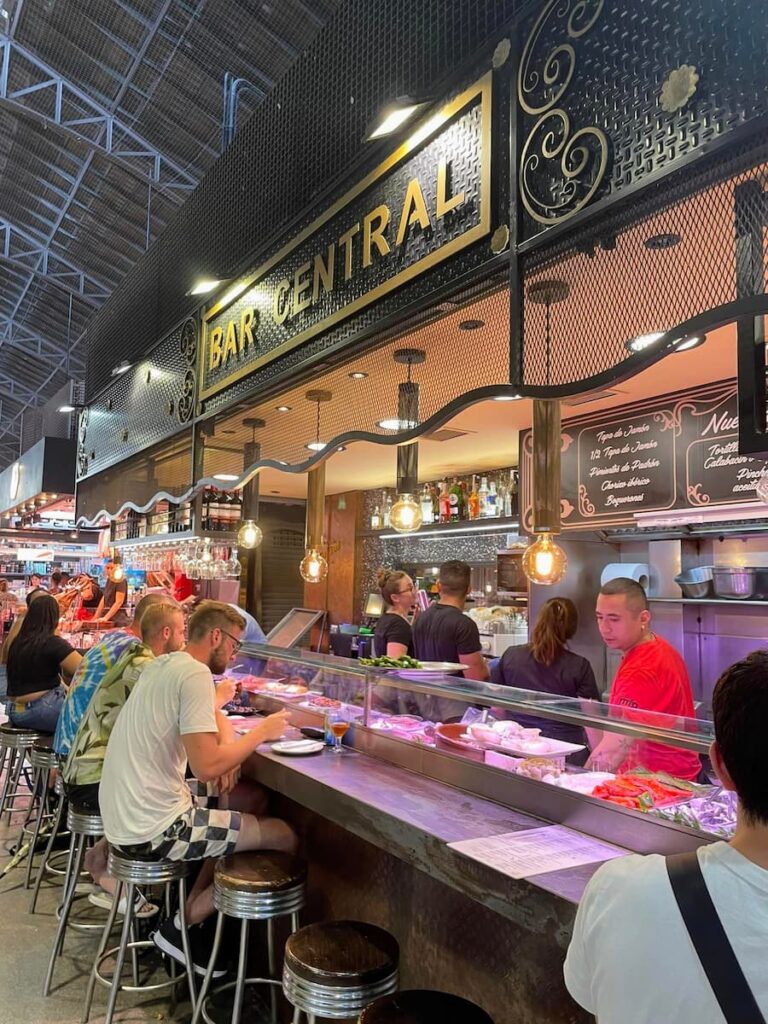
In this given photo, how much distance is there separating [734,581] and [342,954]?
388 cm

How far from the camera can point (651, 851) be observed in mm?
2072

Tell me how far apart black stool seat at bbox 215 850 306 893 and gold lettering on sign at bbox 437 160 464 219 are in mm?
2627

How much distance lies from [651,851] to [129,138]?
37.6 ft

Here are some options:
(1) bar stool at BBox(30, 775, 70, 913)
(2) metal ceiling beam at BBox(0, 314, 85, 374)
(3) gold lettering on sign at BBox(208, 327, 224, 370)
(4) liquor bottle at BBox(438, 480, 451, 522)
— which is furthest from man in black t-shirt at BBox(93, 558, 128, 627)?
(2) metal ceiling beam at BBox(0, 314, 85, 374)

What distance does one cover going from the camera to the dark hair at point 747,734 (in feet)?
3.61

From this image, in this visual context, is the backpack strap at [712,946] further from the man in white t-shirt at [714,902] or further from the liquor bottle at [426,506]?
the liquor bottle at [426,506]

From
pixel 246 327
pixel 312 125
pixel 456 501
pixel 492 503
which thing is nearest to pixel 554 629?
pixel 246 327

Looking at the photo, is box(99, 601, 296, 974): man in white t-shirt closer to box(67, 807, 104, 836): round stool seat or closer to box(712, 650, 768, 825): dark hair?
box(67, 807, 104, 836): round stool seat

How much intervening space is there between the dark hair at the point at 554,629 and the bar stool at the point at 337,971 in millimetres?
1823

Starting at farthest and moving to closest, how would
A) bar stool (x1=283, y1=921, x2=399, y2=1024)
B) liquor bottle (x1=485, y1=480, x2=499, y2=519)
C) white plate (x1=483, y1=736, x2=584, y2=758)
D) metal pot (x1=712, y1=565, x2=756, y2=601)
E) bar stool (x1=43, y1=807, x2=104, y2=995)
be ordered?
1. liquor bottle (x1=485, y1=480, x2=499, y2=519)
2. metal pot (x1=712, y1=565, x2=756, y2=601)
3. bar stool (x1=43, y1=807, x2=104, y2=995)
4. white plate (x1=483, y1=736, x2=584, y2=758)
5. bar stool (x1=283, y1=921, x2=399, y2=1024)

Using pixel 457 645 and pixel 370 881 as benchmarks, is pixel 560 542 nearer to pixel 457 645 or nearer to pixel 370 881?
pixel 457 645

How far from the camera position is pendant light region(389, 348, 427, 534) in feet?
12.4

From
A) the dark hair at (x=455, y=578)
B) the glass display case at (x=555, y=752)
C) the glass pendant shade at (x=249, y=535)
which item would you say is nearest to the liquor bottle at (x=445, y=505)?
the glass pendant shade at (x=249, y=535)

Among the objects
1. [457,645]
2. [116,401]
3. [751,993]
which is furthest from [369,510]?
[751,993]
